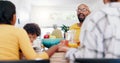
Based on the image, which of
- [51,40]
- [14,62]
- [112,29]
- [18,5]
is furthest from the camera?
[18,5]

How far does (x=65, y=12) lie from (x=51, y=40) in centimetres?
654

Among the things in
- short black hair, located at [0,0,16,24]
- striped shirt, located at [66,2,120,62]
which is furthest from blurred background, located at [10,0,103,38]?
striped shirt, located at [66,2,120,62]

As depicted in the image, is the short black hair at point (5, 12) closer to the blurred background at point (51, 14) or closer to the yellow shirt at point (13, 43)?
the yellow shirt at point (13, 43)

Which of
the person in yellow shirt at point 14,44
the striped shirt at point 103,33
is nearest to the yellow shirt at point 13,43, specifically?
the person in yellow shirt at point 14,44

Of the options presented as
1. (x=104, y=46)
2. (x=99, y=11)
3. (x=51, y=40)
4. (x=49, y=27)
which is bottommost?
(x=49, y=27)

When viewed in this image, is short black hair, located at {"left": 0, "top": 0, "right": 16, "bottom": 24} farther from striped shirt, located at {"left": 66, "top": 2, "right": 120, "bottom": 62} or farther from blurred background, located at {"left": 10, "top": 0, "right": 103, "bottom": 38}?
blurred background, located at {"left": 10, "top": 0, "right": 103, "bottom": 38}

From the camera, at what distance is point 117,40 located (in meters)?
1.23

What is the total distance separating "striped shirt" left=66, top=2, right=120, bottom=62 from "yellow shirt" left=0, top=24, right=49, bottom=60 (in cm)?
38

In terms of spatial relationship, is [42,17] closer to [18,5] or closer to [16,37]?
[18,5]

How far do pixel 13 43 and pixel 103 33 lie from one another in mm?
552

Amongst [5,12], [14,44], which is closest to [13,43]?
[14,44]

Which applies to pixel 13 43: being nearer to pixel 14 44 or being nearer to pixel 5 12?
pixel 14 44

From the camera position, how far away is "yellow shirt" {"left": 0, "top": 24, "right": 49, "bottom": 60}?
1477 millimetres

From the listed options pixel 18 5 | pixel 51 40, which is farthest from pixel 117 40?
pixel 18 5
